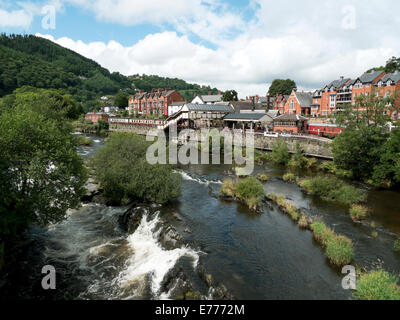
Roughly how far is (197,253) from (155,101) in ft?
289

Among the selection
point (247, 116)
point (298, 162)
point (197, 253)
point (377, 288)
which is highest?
point (247, 116)

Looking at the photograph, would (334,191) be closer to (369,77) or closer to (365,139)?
(365,139)

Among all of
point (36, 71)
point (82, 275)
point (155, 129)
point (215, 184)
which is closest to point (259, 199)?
point (215, 184)

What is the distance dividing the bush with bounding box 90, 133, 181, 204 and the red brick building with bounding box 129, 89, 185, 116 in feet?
228

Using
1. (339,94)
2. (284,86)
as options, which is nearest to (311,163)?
(339,94)

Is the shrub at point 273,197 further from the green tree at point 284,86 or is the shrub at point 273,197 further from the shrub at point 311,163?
the green tree at point 284,86

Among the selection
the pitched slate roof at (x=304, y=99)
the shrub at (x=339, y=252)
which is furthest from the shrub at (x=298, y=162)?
the pitched slate roof at (x=304, y=99)

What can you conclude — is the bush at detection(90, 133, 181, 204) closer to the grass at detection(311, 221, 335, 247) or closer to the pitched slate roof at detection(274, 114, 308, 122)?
the grass at detection(311, 221, 335, 247)

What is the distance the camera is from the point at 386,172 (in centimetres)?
2759

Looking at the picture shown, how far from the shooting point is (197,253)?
49.4ft

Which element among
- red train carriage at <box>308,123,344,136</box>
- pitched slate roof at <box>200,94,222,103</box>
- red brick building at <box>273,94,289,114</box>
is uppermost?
pitched slate roof at <box>200,94,222,103</box>

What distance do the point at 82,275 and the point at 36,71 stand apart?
169m

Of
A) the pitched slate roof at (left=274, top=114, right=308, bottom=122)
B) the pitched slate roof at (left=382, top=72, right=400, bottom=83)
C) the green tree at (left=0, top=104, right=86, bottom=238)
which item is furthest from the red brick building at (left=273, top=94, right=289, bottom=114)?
the green tree at (left=0, top=104, right=86, bottom=238)

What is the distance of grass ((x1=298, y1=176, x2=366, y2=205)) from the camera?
77.0 ft
